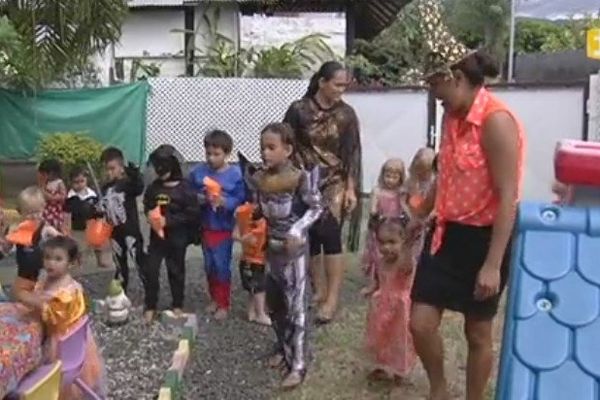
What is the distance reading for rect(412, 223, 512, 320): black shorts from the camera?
4.64m

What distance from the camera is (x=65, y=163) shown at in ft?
40.9

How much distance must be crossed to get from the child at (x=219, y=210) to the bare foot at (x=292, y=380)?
1342 mm

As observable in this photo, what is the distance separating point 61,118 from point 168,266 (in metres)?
8.07

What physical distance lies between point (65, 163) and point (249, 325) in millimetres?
5938

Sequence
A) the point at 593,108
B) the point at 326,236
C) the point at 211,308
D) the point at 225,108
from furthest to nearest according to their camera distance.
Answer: the point at 225,108, the point at 593,108, the point at 211,308, the point at 326,236

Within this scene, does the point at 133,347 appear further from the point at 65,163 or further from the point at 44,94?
the point at 44,94

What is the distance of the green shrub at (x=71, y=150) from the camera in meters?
12.5

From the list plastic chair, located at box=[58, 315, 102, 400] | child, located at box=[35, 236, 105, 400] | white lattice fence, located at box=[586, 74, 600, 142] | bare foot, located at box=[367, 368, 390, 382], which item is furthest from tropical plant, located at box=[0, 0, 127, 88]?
white lattice fence, located at box=[586, 74, 600, 142]

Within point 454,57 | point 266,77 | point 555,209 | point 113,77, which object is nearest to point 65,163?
Answer: point 266,77

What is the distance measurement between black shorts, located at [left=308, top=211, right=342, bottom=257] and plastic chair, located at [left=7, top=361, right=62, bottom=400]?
289 cm

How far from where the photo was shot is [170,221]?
7.07 metres

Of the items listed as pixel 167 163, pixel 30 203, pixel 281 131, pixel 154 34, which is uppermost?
pixel 154 34

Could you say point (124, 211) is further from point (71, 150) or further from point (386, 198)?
point (71, 150)

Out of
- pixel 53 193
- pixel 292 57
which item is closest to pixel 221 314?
pixel 53 193
